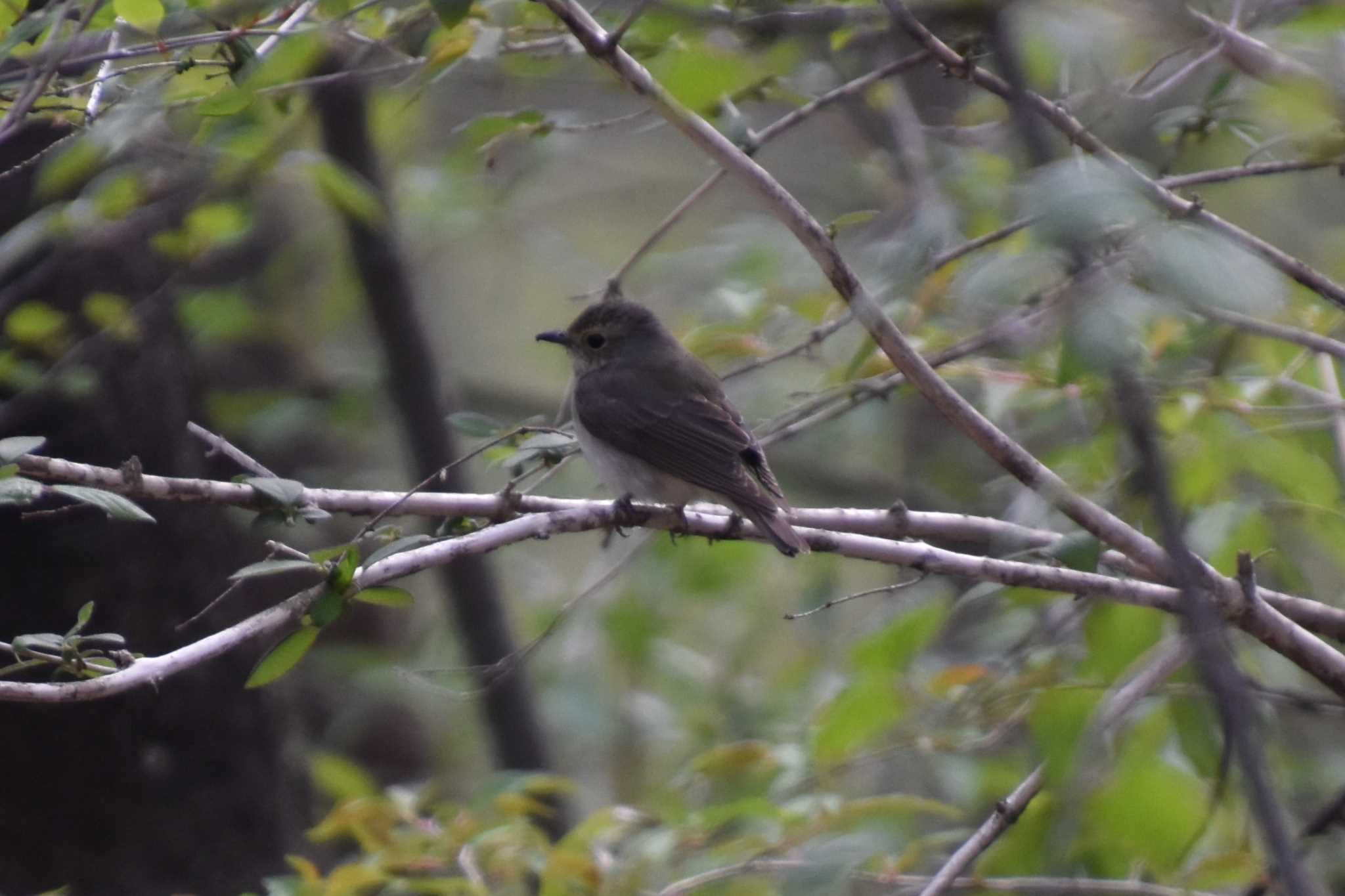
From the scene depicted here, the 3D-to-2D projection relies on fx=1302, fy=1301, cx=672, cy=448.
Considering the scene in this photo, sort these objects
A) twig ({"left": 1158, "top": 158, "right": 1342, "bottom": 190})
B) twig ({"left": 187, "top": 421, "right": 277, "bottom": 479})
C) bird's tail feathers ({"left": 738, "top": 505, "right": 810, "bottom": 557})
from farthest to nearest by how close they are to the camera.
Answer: bird's tail feathers ({"left": 738, "top": 505, "right": 810, "bottom": 557}), twig ({"left": 1158, "top": 158, "right": 1342, "bottom": 190}), twig ({"left": 187, "top": 421, "right": 277, "bottom": 479})

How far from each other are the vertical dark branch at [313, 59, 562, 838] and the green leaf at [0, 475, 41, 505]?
4.05m

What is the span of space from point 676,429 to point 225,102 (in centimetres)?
232

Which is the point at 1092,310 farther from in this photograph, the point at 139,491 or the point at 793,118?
the point at 793,118

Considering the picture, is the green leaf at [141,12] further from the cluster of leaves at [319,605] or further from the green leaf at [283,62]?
the cluster of leaves at [319,605]

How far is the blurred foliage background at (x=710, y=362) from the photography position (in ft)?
9.29

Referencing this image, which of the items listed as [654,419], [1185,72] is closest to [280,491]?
[654,419]

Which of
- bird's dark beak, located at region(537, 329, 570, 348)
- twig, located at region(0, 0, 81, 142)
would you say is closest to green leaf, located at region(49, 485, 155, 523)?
twig, located at region(0, 0, 81, 142)

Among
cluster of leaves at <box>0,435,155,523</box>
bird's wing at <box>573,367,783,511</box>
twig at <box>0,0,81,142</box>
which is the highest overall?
twig at <box>0,0,81,142</box>

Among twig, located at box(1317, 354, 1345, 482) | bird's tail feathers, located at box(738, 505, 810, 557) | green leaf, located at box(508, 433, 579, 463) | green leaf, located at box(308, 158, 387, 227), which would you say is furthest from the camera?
green leaf, located at box(308, 158, 387, 227)

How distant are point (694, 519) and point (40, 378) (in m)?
2.09

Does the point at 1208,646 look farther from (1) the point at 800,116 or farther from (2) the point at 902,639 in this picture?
(1) the point at 800,116

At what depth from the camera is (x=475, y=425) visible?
311 centimetres

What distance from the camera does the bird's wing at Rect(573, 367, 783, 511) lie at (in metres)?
4.36

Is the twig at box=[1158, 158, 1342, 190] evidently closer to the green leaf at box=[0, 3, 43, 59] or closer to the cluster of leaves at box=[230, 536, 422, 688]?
the cluster of leaves at box=[230, 536, 422, 688]
